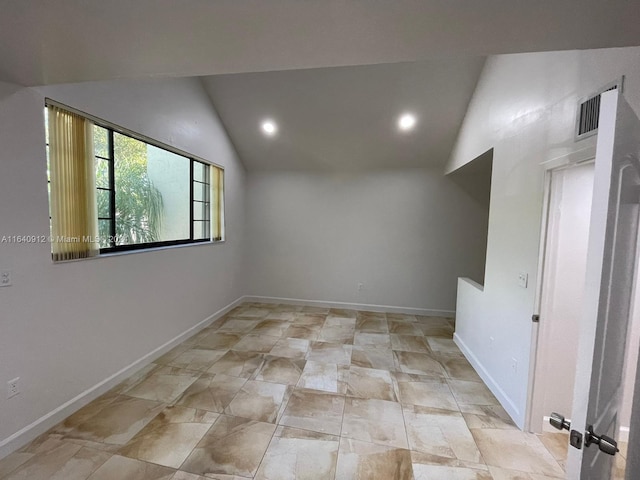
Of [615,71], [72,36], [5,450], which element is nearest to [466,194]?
[615,71]

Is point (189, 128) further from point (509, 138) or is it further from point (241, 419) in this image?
point (509, 138)

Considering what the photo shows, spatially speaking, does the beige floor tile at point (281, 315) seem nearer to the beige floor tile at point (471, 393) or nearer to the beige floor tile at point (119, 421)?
the beige floor tile at point (119, 421)

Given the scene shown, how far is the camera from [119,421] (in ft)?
6.87

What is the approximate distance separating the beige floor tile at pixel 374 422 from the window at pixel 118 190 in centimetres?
248

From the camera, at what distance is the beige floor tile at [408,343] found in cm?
346

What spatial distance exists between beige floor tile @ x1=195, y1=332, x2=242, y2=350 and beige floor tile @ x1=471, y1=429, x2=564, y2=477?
105 inches

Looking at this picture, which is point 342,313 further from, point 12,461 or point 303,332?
point 12,461

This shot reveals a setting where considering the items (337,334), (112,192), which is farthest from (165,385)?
(337,334)

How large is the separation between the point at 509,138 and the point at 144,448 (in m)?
3.65

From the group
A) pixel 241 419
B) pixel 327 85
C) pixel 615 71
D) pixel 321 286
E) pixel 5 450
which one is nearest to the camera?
pixel 615 71

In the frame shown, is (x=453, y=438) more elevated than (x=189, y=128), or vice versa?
(x=189, y=128)

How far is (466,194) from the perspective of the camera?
4434 millimetres

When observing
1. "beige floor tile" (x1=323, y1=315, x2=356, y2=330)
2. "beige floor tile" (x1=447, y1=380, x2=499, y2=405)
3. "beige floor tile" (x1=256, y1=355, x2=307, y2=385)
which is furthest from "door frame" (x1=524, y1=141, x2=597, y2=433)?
"beige floor tile" (x1=323, y1=315, x2=356, y2=330)

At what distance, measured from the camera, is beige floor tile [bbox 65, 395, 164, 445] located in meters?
1.94
